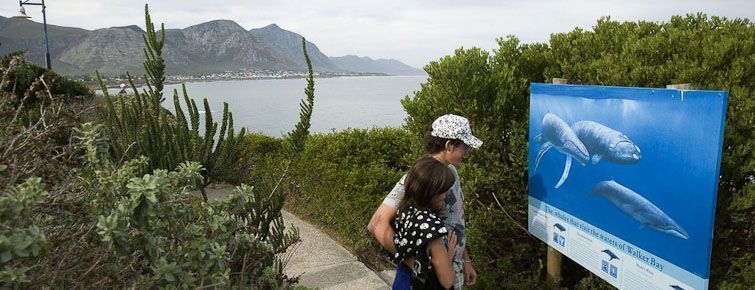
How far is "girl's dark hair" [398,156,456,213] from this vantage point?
2482 millimetres

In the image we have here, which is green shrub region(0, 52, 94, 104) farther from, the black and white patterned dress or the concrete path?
the black and white patterned dress

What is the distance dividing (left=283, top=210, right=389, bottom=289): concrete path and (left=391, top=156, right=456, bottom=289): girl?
2120mm

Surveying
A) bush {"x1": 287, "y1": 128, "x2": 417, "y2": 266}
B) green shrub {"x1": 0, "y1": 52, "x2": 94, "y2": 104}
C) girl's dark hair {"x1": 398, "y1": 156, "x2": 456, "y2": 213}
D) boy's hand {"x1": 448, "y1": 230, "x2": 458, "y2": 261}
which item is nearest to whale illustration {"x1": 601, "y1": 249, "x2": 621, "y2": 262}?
boy's hand {"x1": 448, "y1": 230, "x2": 458, "y2": 261}

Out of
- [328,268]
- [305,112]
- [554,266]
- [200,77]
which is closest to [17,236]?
[305,112]

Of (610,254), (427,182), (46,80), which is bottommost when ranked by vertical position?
(610,254)

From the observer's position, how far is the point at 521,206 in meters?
3.66

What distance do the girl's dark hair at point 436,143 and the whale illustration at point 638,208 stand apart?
0.77 metres

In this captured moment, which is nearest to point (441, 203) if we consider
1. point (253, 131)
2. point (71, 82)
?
point (253, 131)

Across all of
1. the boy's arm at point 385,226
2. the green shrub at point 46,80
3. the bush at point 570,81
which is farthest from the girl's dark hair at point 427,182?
the green shrub at point 46,80

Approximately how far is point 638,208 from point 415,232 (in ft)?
3.49

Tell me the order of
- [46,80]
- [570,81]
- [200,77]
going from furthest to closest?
[200,77]
[46,80]
[570,81]

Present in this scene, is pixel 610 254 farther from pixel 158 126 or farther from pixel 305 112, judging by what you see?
pixel 158 126

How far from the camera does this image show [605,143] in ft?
8.57

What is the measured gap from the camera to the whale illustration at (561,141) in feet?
9.25
